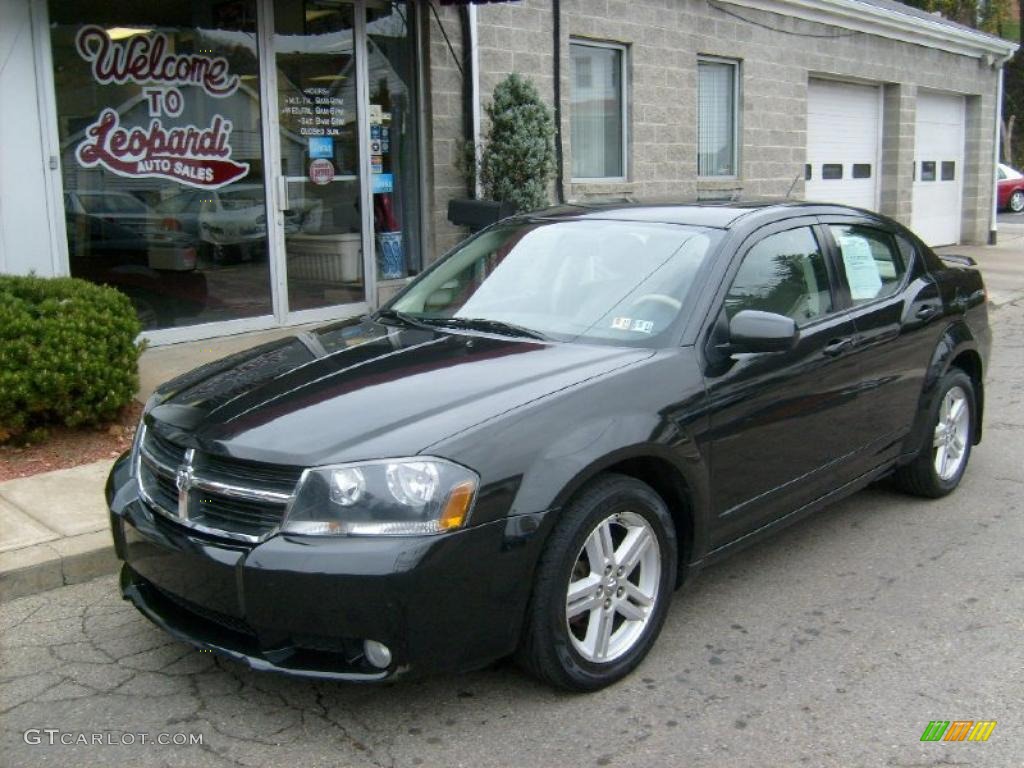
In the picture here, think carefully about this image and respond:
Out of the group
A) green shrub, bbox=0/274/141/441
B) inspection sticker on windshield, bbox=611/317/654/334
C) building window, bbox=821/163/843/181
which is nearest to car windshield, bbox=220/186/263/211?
green shrub, bbox=0/274/141/441

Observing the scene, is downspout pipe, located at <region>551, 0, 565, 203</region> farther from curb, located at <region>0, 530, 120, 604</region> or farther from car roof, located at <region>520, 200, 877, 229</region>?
curb, located at <region>0, 530, 120, 604</region>

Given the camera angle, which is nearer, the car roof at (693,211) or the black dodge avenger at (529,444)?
the black dodge avenger at (529,444)

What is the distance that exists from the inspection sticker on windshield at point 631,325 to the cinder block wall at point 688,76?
6.40 m

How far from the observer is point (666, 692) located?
3.63 meters

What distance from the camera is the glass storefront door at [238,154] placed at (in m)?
8.04

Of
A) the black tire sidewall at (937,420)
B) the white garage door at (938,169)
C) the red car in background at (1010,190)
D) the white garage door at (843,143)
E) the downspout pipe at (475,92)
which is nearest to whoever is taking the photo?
the black tire sidewall at (937,420)

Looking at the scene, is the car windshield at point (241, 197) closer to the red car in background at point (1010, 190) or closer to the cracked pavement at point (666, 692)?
the cracked pavement at point (666, 692)

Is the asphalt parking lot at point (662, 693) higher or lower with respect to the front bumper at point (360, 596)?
lower

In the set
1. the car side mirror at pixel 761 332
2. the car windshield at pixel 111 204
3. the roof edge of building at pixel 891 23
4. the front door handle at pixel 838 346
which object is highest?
the roof edge of building at pixel 891 23

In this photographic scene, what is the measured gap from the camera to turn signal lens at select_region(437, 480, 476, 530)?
312 centimetres

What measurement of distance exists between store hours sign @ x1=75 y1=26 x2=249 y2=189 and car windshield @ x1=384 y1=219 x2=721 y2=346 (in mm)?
4179

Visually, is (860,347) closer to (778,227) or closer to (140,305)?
(778,227)

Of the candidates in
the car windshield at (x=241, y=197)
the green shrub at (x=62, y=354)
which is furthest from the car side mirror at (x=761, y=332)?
the car windshield at (x=241, y=197)

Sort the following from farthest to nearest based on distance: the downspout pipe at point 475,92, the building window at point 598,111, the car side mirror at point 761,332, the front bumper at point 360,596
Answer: the building window at point 598,111 < the downspout pipe at point 475,92 < the car side mirror at point 761,332 < the front bumper at point 360,596
